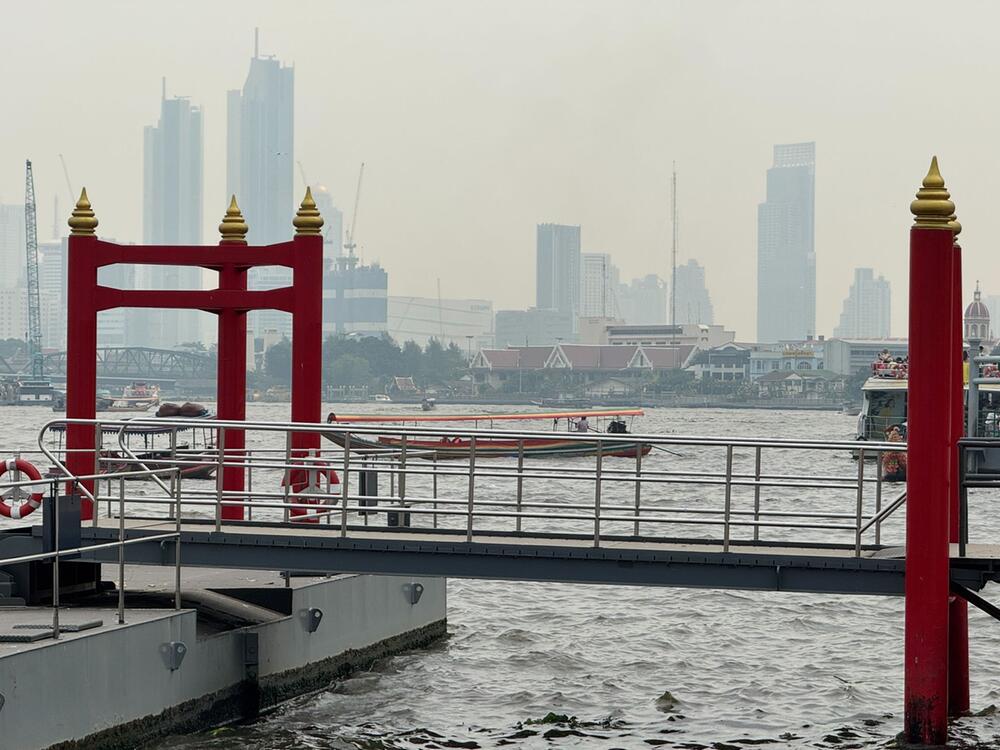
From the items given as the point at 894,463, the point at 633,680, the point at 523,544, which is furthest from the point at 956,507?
the point at 894,463

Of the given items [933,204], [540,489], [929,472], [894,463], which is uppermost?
[933,204]

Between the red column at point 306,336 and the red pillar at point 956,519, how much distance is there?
769 cm

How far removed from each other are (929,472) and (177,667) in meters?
7.19

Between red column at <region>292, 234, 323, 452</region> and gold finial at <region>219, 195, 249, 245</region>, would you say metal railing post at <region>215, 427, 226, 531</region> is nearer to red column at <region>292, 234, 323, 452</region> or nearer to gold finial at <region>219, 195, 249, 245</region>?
red column at <region>292, 234, 323, 452</region>

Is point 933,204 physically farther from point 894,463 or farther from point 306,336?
point 894,463

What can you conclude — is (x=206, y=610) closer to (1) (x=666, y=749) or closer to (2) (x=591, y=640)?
(1) (x=666, y=749)

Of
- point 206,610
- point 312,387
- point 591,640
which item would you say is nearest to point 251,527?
point 206,610

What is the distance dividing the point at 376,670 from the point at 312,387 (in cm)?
356

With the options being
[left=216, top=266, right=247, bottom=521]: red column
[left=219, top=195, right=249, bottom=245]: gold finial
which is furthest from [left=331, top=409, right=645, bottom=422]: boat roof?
[left=216, top=266, right=247, bottom=521]: red column

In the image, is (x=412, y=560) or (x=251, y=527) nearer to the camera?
(x=412, y=560)

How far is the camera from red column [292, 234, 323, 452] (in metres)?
19.6

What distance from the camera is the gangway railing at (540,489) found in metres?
15.1

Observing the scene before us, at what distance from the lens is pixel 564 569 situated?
1512 centimetres

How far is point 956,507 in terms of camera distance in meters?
15.7
